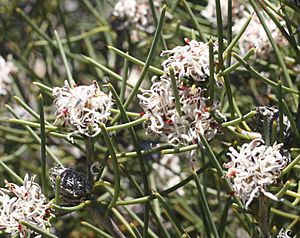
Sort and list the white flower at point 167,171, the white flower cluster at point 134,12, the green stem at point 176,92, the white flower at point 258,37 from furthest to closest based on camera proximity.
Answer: the white flower at point 167,171, the white flower cluster at point 134,12, the white flower at point 258,37, the green stem at point 176,92

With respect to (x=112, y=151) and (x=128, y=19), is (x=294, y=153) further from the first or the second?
(x=128, y=19)

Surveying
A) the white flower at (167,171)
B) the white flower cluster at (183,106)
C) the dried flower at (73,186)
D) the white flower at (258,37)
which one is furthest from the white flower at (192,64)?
the white flower at (167,171)

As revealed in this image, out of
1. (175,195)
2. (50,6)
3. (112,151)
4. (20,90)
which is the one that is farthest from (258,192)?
(50,6)

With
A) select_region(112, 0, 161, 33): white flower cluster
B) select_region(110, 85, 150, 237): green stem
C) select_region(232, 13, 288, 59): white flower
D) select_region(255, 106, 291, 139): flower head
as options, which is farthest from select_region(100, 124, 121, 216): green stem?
select_region(112, 0, 161, 33): white flower cluster

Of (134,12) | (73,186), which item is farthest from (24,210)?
(134,12)

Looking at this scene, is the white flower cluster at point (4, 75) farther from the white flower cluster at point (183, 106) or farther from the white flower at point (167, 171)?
the white flower cluster at point (183, 106)

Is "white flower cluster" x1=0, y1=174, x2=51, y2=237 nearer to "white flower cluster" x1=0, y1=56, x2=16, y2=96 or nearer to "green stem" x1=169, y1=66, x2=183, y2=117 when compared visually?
"green stem" x1=169, y1=66, x2=183, y2=117
